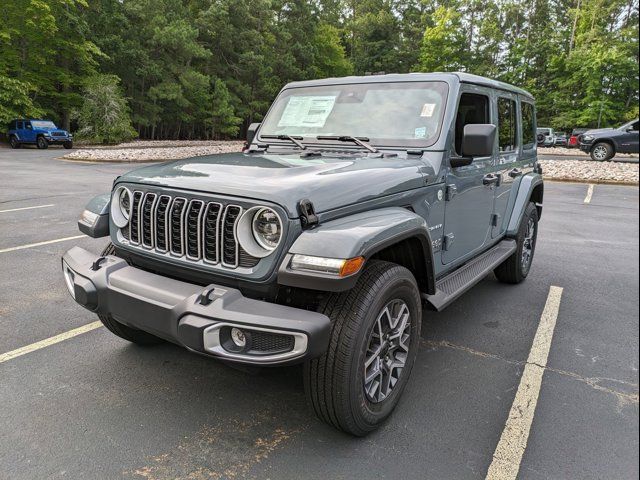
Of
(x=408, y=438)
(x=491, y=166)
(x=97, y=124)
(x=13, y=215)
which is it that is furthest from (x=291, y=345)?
(x=97, y=124)

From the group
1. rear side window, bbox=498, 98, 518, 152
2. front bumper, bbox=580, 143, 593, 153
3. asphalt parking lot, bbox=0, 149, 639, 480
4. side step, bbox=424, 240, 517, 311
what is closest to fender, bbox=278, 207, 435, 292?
side step, bbox=424, 240, 517, 311

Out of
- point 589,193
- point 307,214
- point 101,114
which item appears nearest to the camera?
point 307,214

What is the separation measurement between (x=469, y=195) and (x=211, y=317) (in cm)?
239

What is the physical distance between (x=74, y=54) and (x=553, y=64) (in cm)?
3073

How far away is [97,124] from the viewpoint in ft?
98.2

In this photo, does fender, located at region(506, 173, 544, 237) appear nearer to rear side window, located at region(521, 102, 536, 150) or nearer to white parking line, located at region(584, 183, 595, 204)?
rear side window, located at region(521, 102, 536, 150)

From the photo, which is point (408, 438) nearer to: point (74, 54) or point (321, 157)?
point (321, 157)

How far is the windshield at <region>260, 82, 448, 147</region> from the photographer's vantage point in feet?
11.5

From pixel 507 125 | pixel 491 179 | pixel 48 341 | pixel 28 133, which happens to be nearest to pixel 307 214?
pixel 491 179

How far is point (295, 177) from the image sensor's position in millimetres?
2580

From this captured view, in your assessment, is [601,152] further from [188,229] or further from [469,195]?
[188,229]

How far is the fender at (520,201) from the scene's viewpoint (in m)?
4.79

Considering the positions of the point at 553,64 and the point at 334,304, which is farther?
the point at 553,64

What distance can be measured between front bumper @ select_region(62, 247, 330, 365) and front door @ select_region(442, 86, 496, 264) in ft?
5.52
